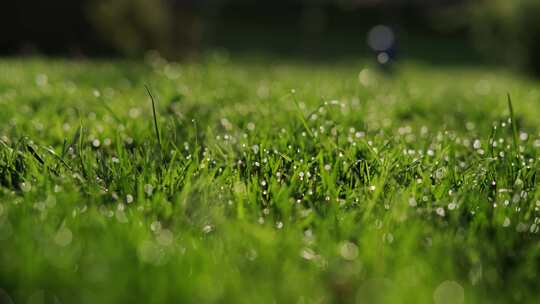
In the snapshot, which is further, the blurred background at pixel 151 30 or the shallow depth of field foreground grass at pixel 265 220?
the blurred background at pixel 151 30

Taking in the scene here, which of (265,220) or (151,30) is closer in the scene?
(265,220)

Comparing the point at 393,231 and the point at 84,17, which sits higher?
the point at 393,231

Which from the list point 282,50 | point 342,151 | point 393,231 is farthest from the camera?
point 282,50

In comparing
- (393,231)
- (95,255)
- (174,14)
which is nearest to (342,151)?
(393,231)

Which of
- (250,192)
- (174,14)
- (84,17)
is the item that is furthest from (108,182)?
(174,14)

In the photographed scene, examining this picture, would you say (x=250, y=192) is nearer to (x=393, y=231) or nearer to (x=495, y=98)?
(x=393, y=231)

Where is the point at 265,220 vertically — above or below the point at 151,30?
above

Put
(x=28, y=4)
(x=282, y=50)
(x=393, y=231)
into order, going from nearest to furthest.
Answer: (x=393, y=231)
(x=28, y=4)
(x=282, y=50)

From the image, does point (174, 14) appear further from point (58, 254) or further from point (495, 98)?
point (58, 254)

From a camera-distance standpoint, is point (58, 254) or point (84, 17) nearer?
point (58, 254)

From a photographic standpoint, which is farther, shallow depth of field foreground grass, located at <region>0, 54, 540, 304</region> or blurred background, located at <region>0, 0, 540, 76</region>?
blurred background, located at <region>0, 0, 540, 76</region>
